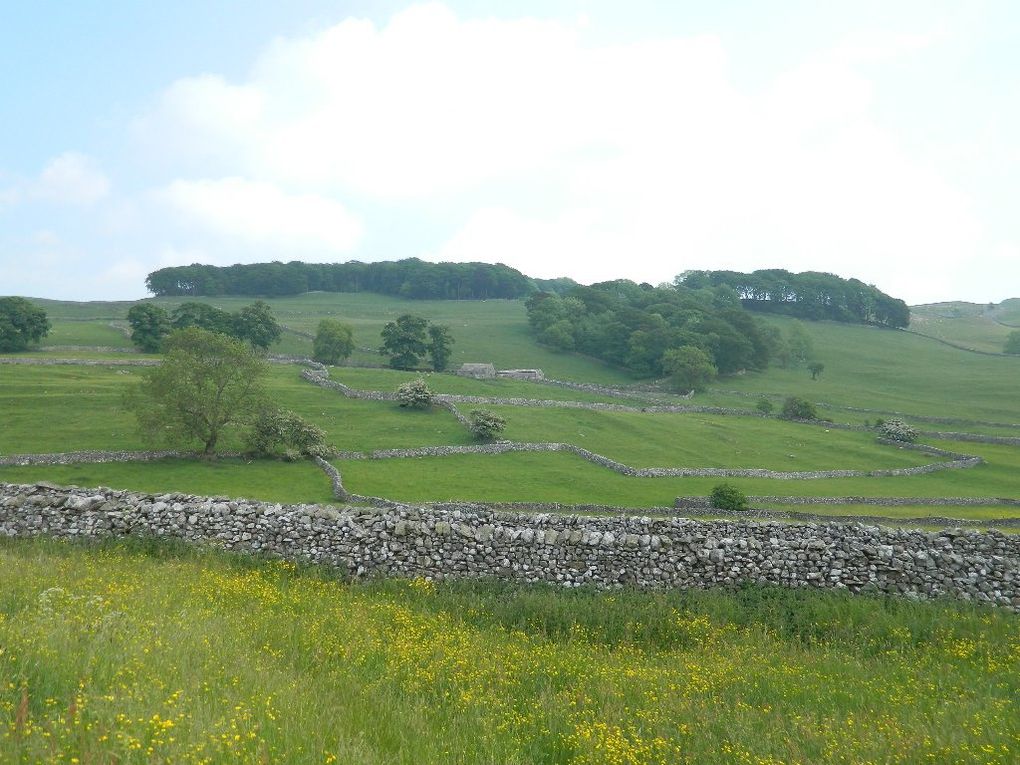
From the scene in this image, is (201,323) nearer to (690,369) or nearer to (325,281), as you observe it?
(690,369)

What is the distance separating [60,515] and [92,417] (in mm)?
36837

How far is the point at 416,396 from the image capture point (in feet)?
201

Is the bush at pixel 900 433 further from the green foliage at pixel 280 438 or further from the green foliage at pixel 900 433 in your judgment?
the green foliage at pixel 280 438

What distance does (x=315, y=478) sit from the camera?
39719mm

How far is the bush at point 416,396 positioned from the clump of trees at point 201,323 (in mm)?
35776

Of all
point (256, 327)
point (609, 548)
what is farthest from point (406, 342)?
point (609, 548)

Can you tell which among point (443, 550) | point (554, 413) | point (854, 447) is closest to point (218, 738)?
point (443, 550)

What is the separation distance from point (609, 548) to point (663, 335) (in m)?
90.5

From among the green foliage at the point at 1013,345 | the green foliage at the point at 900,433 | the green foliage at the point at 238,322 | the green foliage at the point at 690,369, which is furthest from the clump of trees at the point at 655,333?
the green foliage at the point at 1013,345

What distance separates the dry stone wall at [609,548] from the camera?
1680 centimetres

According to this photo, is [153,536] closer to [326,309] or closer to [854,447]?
[854,447]

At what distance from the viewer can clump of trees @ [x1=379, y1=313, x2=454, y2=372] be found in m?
90.7

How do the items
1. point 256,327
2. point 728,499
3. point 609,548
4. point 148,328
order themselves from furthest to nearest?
point 256,327 → point 148,328 → point 728,499 → point 609,548

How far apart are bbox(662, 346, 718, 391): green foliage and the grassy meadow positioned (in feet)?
249
